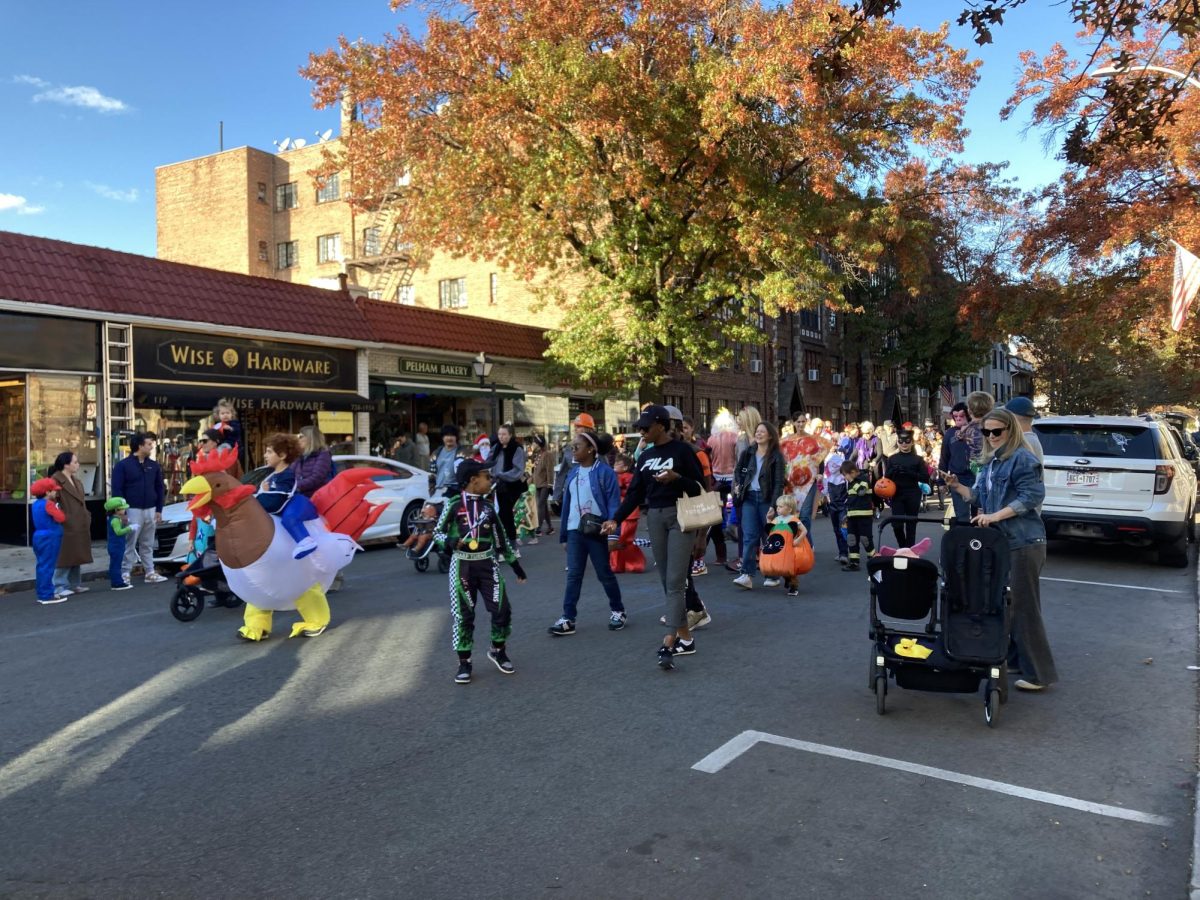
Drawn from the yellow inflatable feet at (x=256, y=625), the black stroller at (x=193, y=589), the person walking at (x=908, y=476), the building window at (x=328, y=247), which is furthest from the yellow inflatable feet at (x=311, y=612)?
the building window at (x=328, y=247)

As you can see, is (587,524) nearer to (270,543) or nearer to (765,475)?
(270,543)

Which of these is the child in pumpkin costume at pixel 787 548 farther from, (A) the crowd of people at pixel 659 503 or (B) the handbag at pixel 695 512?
(B) the handbag at pixel 695 512

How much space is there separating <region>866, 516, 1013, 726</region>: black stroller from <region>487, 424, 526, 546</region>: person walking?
6679mm

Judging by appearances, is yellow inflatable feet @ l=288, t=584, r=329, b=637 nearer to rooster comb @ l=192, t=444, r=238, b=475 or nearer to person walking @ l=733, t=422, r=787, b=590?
rooster comb @ l=192, t=444, r=238, b=475

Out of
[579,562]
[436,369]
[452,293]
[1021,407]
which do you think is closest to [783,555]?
[579,562]

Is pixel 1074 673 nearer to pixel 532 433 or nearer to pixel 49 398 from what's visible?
pixel 49 398

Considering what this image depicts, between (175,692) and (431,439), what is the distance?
64.3 ft

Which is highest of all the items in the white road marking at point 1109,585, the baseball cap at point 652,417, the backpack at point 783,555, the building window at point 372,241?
the building window at point 372,241

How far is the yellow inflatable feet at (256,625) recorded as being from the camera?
7.54 m

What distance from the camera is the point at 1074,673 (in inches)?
249

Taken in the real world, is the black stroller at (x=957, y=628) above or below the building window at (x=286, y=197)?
below

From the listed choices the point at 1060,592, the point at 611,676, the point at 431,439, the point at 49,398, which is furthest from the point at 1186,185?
the point at 49,398

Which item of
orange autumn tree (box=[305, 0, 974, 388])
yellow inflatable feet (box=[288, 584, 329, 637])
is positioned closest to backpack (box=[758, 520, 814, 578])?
yellow inflatable feet (box=[288, 584, 329, 637])

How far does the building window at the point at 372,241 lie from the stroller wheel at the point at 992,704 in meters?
36.1
